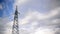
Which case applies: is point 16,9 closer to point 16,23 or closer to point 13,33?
point 16,23

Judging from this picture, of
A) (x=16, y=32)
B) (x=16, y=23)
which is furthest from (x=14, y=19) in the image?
(x=16, y=32)

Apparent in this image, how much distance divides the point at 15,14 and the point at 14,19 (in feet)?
8.30

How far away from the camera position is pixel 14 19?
1975 inches

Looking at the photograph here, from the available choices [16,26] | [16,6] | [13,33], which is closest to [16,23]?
[16,26]

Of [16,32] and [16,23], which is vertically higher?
[16,23]

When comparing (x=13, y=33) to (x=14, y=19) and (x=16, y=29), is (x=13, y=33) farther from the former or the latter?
(x=14, y=19)

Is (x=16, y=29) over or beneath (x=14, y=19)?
beneath

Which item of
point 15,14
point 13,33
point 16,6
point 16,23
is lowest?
point 13,33

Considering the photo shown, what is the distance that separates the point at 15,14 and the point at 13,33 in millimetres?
Answer: 8297

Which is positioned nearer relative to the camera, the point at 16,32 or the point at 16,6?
the point at 16,32

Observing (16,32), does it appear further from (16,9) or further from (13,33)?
(16,9)

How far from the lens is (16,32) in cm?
4859

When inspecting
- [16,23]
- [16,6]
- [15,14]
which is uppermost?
[16,6]

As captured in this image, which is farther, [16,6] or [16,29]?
[16,6]
